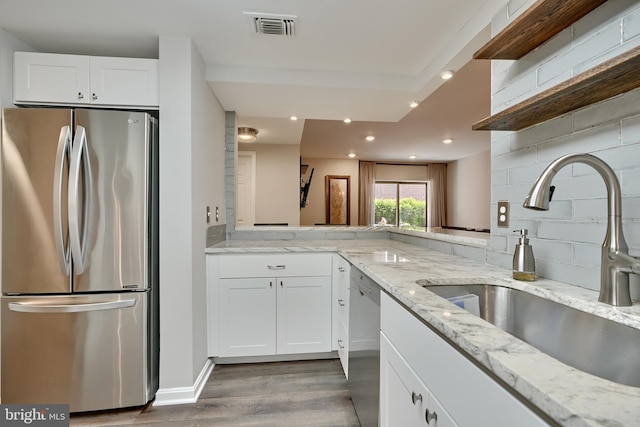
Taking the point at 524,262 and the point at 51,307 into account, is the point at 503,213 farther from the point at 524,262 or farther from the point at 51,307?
the point at 51,307

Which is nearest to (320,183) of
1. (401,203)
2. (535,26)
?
(401,203)

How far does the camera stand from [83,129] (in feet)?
5.68

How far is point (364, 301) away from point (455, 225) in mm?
7296

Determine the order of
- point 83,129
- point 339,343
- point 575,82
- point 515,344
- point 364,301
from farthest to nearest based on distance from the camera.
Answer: point 339,343 < point 83,129 < point 364,301 < point 575,82 < point 515,344

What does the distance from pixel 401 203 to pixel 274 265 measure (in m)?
6.59

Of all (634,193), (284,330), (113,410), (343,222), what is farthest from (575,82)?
(343,222)

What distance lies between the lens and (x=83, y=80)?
74.3 inches

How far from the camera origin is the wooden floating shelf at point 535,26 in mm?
1016

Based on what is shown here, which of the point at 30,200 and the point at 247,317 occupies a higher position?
the point at 30,200

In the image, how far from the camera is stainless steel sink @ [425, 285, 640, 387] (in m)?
0.76

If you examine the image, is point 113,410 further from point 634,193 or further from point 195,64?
point 634,193

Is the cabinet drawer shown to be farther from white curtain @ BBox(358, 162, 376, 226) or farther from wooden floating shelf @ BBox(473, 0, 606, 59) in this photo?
white curtain @ BBox(358, 162, 376, 226)

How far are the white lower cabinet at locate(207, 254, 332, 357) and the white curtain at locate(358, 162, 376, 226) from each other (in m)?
5.50

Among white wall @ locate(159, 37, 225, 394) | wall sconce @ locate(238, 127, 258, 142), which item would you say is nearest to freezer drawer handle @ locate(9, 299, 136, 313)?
white wall @ locate(159, 37, 225, 394)
